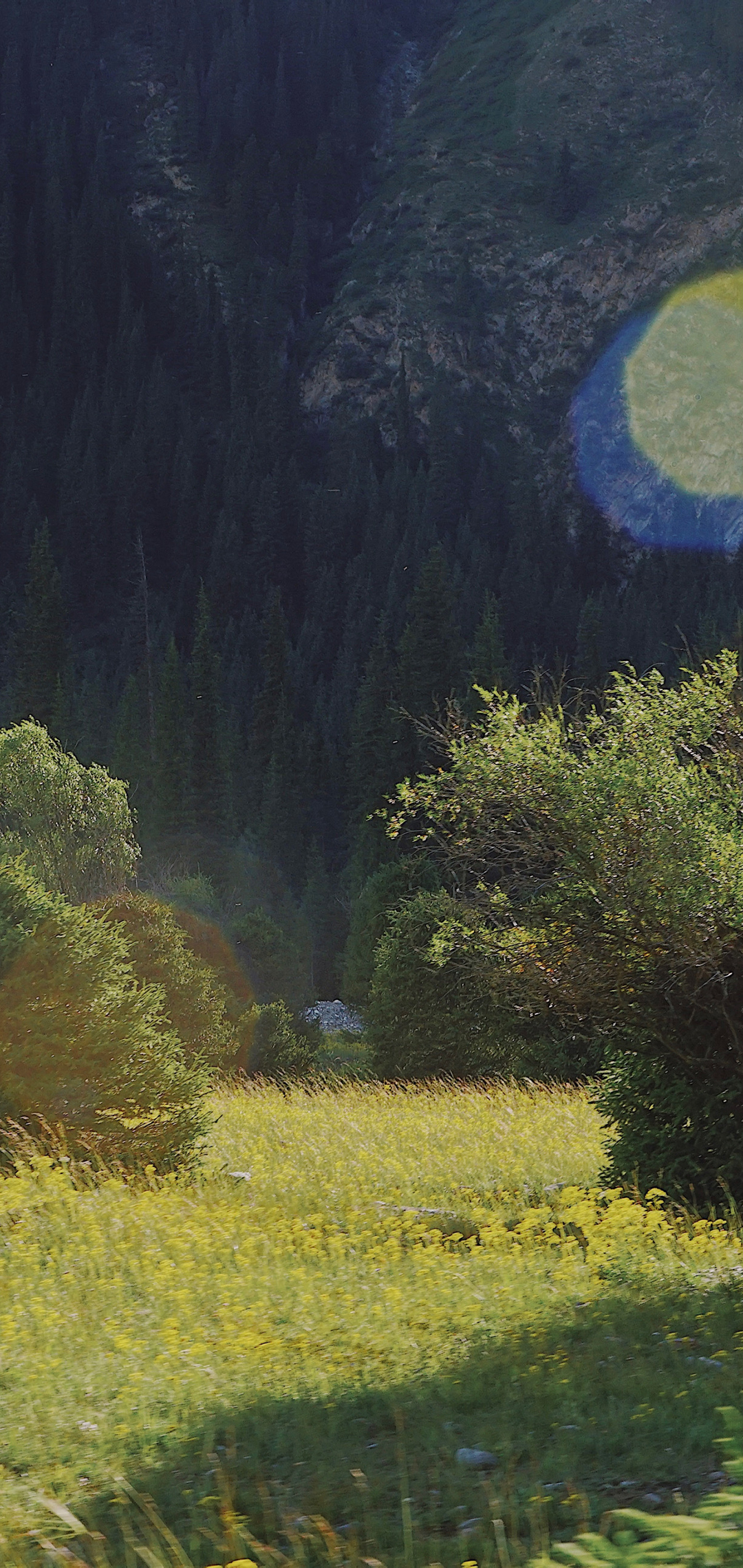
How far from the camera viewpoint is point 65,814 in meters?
43.9

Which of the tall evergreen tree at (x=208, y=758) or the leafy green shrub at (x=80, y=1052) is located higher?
the tall evergreen tree at (x=208, y=758)

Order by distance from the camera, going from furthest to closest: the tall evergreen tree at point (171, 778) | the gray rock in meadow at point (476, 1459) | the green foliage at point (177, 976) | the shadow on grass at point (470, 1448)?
1. the tall evergreen tree at point (171, 778)
2. the green foliage at point (177, 976)
3. the gray rock in meadow at point (476, 1459)
4. the shadow on grass at point (470, 1448)

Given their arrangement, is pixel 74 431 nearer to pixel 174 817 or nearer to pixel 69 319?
pixel 69 319

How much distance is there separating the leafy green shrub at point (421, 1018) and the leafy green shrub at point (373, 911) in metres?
5.50

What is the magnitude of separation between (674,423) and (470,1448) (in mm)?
150866

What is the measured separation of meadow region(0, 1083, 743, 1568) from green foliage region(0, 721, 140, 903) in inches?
1260

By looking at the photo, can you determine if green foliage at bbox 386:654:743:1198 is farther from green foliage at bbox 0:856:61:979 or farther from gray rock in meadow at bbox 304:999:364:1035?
gray rock in meadow at bbox 304:999:364:1035

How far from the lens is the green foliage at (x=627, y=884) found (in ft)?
32.6

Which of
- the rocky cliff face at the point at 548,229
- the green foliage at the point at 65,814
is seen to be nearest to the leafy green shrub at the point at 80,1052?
the green foliage at the point at 65,814

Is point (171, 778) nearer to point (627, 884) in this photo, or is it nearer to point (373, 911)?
point (373, 911)

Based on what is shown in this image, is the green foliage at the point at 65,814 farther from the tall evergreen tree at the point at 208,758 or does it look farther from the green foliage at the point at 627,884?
the tall evergreen tree at the point at 208,758

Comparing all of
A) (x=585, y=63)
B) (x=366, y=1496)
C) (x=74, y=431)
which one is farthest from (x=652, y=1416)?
(x=585, y=63)

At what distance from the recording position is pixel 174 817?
266 ft

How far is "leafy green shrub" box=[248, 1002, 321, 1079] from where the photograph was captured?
106 feet
